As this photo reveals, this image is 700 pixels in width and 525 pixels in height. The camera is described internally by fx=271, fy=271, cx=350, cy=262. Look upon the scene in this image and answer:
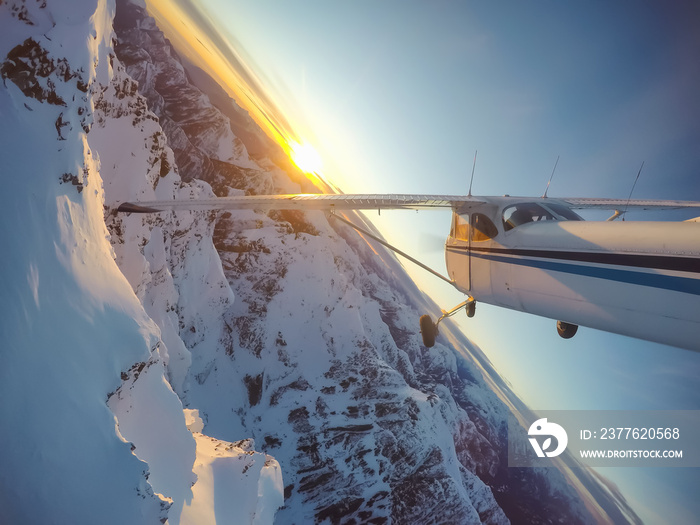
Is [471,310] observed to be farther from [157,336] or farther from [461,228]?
[157,336]

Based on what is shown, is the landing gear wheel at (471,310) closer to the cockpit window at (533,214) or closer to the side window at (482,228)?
the side window at (482,228)

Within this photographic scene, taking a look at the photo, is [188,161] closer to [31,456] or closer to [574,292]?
[31,456]

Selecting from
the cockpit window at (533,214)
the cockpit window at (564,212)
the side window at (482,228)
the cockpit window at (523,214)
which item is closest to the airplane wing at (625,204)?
the cockpit window at (564,212)

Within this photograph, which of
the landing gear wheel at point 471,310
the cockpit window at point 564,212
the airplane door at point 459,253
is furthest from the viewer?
the landing gear wheel at point 471,310

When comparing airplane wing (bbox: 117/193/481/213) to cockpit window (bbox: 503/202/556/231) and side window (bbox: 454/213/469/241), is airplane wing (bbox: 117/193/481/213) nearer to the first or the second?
side window (bbox: 454/213/469/241)

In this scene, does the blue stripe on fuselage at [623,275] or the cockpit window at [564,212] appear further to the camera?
the cockpit window at [564,212]

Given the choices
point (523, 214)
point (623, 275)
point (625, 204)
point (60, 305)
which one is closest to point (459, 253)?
point (523, 214)

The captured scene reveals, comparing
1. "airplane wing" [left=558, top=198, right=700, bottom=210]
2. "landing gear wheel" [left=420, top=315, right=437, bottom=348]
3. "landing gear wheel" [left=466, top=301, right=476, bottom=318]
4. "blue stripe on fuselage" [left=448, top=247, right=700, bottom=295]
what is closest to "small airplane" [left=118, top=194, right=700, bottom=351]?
"blue stripe on fuselage" [left=448, top=247, right=700, bottom=295]
